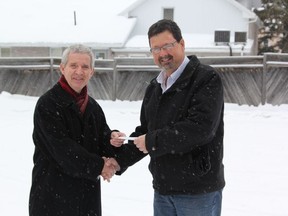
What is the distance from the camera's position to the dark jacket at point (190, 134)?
9.14ft

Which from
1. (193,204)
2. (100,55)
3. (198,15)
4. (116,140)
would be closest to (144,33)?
(198,15)

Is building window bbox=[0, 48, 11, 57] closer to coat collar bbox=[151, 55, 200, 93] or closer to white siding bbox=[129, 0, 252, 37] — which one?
white siding bbox=[129, 0, 252, 37]

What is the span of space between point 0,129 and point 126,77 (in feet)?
14.0

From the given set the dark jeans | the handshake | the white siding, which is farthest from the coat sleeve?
the white siding

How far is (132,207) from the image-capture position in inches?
215

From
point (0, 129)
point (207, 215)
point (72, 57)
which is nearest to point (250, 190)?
point (207, 215)

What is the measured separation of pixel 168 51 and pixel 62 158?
3.26 feet

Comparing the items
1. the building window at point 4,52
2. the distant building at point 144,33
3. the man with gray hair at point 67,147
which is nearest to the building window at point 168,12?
the distant building at point 144,33

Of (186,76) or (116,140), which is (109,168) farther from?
(186,76)

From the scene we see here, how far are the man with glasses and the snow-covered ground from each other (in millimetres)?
2361

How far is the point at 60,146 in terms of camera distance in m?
3.11

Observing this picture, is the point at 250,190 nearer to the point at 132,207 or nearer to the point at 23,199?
the point at 132,207

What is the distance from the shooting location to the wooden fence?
39.9 ft

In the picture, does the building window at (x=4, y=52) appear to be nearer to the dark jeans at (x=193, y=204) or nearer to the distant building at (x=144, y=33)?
the distant building at (x=144, y=33)
